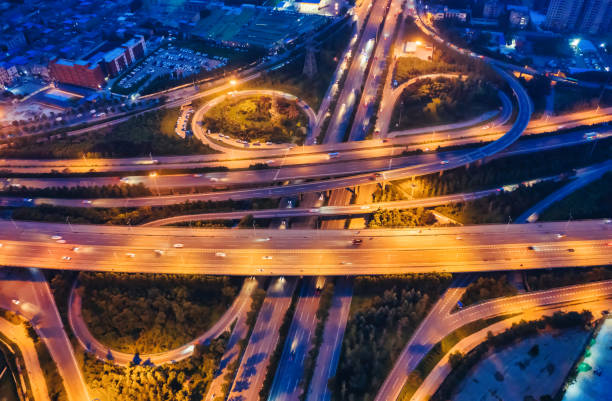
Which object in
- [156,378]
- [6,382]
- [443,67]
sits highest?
[443,67]

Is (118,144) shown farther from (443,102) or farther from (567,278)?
(567,278)

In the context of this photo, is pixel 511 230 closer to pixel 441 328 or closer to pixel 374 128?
pixel 441 328

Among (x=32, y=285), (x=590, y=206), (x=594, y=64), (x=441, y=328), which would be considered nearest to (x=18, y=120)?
(x=32, y=285)

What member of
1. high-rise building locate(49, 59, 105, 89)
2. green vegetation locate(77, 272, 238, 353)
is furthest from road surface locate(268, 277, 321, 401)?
high-rise building locate(49, 59, 105, 89)

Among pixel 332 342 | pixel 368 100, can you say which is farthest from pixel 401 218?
pixel 368 100

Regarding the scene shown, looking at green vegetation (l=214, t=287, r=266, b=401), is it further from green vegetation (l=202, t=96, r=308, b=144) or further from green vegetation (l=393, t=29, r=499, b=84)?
green vegetation (l=393, t=29, r=499, b=84)

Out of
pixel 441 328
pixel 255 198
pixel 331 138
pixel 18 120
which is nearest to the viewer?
pixel 441 328
